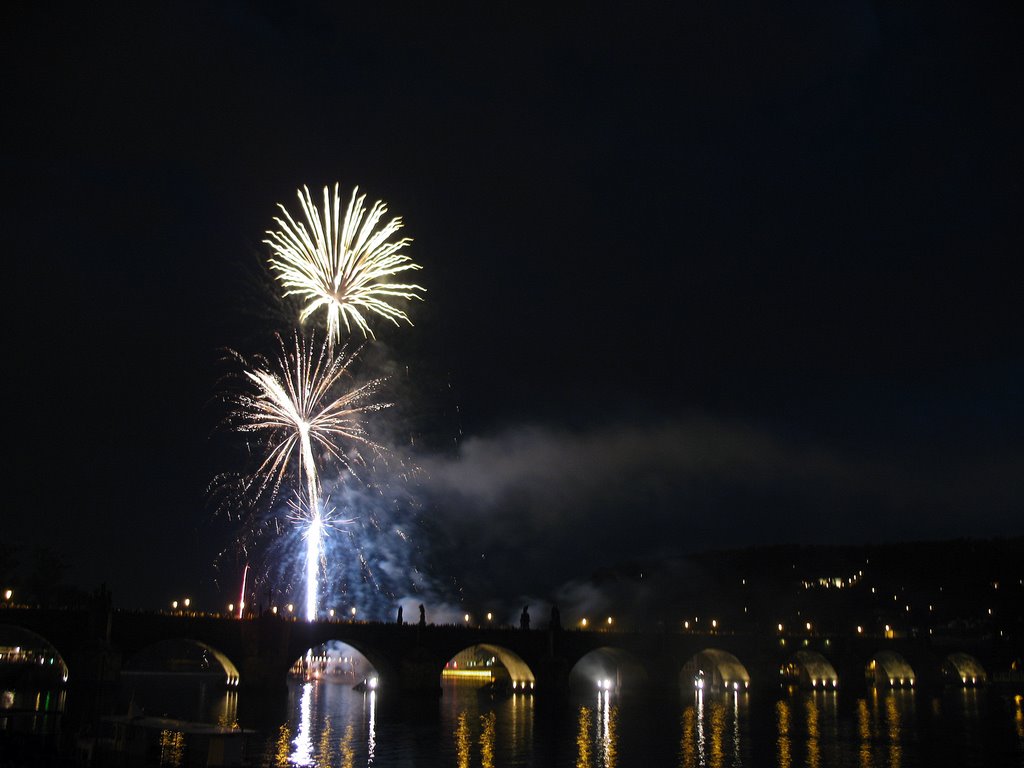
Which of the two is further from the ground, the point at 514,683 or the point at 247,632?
the point at 247,632

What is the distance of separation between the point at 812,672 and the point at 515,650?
54622mm

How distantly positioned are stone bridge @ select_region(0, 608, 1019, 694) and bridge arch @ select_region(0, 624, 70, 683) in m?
3.72

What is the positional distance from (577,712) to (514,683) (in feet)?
106

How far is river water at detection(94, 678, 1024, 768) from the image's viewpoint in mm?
52594

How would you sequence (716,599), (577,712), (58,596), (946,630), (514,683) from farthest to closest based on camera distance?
(716,599) < (946,630) < (58,596) < (514,683) < (577,712)

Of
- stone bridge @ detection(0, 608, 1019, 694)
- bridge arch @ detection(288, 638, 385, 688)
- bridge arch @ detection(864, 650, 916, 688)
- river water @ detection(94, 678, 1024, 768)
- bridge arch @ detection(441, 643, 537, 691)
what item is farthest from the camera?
bridge arch @ detection(288, 638, 385, 688)

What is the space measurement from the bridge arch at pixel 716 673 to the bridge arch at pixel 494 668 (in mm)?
23860

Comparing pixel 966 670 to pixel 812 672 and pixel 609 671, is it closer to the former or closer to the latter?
pixel 812 672

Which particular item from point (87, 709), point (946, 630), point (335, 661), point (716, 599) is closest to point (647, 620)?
point (716, 599)

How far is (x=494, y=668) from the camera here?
13825 centimetres

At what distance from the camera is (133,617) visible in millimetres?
84250

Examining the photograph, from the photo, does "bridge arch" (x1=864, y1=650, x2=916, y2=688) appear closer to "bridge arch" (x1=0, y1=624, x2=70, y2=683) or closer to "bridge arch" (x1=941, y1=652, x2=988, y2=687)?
"bridge arch" (x1=941, y1=652, x2=988, y2=687)

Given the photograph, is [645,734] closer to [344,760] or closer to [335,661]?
[344,760]

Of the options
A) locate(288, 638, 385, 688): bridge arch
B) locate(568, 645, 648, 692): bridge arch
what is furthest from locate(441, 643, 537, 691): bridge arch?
locate(288, 638, 385, 688): bridge arch
